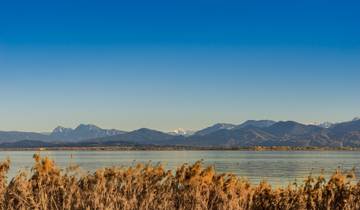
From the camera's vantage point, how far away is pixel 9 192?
12094mm

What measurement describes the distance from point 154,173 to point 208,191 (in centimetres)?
191

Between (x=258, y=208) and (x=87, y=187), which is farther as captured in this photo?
(x=258, y=208)

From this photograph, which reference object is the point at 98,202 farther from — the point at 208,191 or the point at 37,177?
the point at 37,177

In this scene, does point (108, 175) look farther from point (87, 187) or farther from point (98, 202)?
point (98, 202)

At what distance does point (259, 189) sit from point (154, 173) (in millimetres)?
2595

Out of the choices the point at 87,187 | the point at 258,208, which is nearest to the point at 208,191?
the point at 258,208

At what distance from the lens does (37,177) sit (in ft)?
45.7

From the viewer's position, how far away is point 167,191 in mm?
12750

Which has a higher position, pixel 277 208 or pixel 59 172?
pixel 59 172

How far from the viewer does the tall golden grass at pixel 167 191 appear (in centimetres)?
1166

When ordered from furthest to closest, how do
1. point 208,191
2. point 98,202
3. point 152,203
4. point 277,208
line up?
point 277,208, point 208,191, point 152,203, point 98,202

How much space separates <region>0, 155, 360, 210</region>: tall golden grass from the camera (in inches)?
459

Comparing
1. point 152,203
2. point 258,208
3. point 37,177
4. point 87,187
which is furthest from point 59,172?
point 258,208

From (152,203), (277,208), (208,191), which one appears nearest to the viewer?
(152,203)
